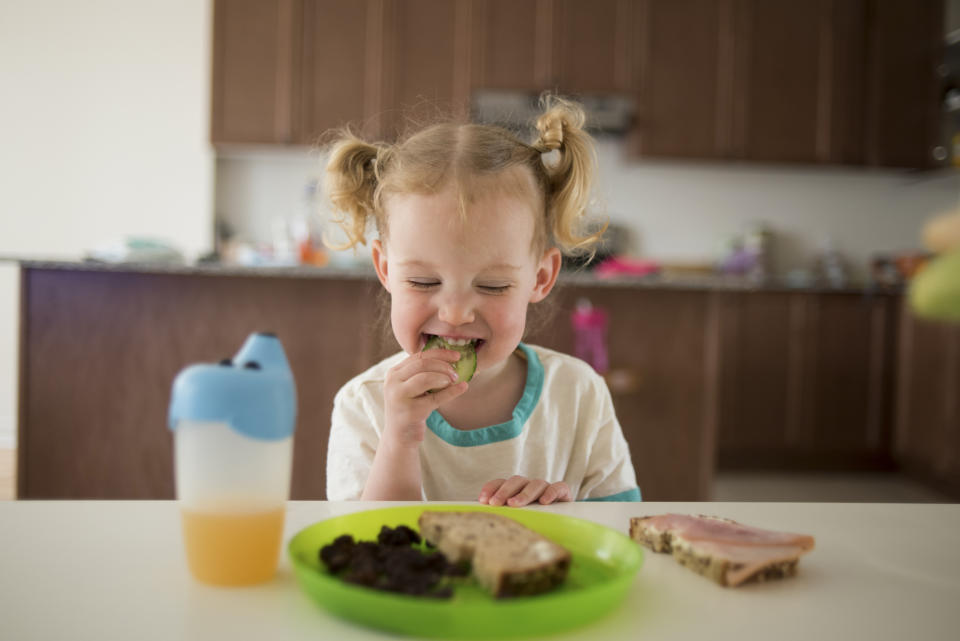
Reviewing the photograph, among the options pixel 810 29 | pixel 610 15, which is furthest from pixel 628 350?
pixel 810 29

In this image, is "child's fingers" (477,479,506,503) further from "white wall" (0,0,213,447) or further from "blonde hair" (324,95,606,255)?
"white wall" (0,0,213,447)

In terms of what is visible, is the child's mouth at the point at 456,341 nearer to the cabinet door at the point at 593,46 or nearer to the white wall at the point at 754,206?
the cabinet door at the point at 593,46

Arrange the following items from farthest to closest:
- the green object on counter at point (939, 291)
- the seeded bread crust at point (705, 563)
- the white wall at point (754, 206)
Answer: the white wall at point (754, 206) → the seeded bread crust at point (705, 563) → the green object on counter at point (939, 291)

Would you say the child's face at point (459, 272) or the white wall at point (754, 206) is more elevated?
the white wall at point (754, 206)

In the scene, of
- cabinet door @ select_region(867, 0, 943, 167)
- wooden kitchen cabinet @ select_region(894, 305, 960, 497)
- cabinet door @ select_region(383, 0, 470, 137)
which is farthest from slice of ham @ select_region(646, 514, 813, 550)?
cabinet door @ select_region(867, 0, 943, 167)

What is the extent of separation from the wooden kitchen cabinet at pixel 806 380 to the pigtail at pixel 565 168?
10.2 feet

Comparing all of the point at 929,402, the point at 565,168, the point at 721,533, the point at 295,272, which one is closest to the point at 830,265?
the point at 929,402

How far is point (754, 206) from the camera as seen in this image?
4758 millimetres

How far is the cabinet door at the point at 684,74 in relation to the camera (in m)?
4.31

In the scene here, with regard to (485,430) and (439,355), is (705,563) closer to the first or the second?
(439,355)

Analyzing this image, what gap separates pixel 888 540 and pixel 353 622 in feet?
1.58

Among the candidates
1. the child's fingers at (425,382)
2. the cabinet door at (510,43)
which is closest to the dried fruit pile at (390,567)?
the child's fingers at (425,382)

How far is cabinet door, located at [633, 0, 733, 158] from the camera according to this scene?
14.1ft

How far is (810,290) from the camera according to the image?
4.12m
